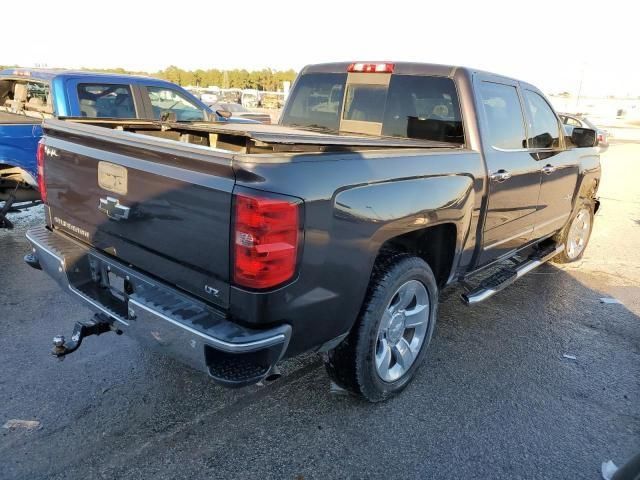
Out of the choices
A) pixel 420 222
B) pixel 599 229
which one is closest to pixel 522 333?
pixel 420 222

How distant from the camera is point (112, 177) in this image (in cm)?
264

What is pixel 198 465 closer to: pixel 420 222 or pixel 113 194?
pixel 113 194

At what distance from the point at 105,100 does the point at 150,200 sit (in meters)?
4.30

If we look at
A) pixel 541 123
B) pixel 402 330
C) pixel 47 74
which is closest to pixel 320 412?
pixel 402 330

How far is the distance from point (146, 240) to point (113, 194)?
334mm

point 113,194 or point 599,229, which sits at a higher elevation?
point 113,194

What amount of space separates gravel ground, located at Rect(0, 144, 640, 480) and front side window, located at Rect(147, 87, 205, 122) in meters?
3.32

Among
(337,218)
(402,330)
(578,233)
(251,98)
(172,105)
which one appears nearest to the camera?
(337,218)

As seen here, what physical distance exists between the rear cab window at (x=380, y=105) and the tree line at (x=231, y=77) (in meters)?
51.4

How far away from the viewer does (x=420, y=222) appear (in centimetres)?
291

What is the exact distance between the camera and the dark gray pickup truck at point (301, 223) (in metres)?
2.18

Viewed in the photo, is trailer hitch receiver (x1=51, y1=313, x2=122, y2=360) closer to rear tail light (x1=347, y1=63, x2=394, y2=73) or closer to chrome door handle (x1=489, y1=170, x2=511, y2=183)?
chrome door handle (x1=489, y1=170, x2=511, y2=183)

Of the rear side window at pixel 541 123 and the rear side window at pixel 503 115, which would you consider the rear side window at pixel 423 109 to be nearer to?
the rear side window at pixel 503 115

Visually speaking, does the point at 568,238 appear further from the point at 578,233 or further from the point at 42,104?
the point at 42,104
